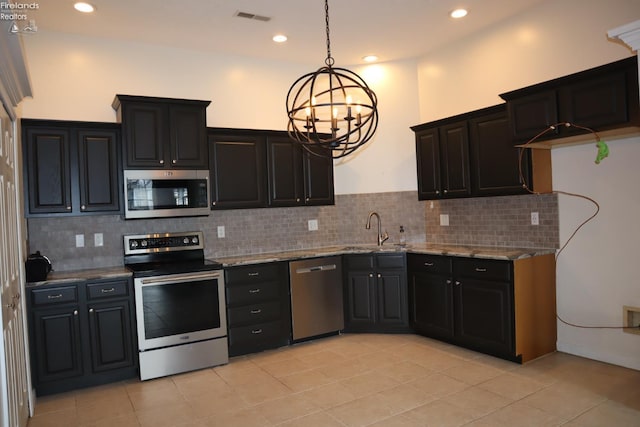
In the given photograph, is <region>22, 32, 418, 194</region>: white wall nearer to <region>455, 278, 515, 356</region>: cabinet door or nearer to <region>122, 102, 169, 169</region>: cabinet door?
<region>122, 102, 169, 169</region>: cabinet door

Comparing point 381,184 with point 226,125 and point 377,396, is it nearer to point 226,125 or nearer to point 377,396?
point 226,125

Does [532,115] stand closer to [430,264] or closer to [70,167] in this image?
[430,264]

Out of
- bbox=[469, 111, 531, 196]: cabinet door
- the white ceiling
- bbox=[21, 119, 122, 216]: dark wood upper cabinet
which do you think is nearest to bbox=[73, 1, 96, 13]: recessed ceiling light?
the white ceiling

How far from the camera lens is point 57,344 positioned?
3.47 metres

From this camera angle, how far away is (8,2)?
6.00ft

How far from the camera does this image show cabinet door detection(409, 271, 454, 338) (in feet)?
14.0

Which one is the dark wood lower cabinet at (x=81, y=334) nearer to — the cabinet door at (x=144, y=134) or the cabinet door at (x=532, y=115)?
the cabinet door at (x=144, y=134)

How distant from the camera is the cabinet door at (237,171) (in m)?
4.40

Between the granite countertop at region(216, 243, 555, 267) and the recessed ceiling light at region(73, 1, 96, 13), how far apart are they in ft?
7.87

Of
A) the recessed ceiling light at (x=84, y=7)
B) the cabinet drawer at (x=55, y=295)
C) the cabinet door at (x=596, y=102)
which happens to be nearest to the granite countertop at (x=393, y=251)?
the cabinet door at (x=596, y=102)

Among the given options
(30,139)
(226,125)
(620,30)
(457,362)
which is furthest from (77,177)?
(620,30)

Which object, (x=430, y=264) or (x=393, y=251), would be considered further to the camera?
(x=393, y=251)

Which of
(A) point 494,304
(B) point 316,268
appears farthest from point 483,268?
(B) point 316,268

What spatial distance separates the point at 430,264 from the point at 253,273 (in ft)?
5.75
